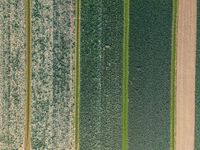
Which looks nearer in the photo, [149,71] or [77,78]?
[77,78]

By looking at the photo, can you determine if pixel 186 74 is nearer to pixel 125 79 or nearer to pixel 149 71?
pixel 149 71

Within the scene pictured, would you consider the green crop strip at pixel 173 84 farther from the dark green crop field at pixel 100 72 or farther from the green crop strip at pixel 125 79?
the dark green crop field at pixel 100 72

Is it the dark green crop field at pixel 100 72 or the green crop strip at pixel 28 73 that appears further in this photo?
the dark green crop field at pixel 100 72

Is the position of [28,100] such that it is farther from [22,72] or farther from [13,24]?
[13,24]

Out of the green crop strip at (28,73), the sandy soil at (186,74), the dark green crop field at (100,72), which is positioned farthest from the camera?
the sandy soil at (186,74)

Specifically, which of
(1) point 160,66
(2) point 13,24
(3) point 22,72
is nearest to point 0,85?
(3) point 22,72

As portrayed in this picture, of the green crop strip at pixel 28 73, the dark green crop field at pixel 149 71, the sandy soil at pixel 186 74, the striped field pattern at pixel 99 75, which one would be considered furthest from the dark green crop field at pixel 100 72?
the sandy soil at pixel 186 74

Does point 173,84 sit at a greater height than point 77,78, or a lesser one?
lesser

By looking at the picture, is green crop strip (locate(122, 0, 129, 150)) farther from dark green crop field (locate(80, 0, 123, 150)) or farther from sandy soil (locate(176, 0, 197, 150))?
sandy soil (locate(176, 0, 197, 150))

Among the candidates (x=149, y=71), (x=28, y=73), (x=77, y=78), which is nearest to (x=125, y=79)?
(x=149, y=71)

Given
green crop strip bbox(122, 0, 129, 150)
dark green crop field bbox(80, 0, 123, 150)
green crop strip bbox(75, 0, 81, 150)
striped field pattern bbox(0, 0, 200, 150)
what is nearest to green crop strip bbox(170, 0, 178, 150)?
striped field pattern bbox(0, 0, 200, 150)
